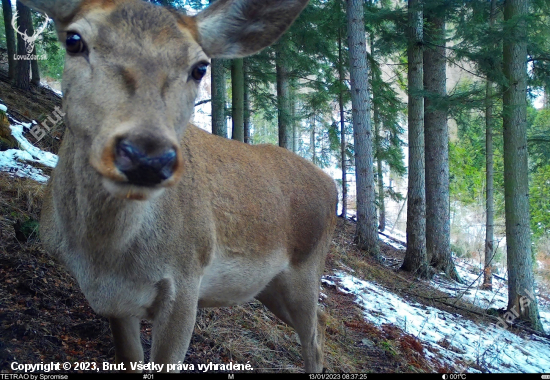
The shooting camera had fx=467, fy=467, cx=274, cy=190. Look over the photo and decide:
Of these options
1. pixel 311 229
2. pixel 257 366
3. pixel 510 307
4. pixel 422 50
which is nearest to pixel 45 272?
pixel 257 366

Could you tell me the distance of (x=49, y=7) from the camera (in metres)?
Answer: 2.97

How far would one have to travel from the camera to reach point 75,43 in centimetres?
272

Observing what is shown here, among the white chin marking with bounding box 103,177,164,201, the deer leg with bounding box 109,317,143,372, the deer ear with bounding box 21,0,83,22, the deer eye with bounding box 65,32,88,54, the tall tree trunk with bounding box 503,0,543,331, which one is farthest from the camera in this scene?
the tall tree trunk with bounding box 503,0,543,331

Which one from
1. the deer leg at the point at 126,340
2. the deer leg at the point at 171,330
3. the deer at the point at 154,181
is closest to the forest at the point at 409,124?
the deer leg at the point at 126,340

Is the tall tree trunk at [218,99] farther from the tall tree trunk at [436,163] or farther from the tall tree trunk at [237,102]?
the tall tree trunk at [436,163]

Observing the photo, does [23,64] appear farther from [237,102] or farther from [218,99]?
[237,102]

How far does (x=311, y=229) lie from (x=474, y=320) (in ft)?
23.8

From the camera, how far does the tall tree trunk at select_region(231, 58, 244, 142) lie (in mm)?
13586

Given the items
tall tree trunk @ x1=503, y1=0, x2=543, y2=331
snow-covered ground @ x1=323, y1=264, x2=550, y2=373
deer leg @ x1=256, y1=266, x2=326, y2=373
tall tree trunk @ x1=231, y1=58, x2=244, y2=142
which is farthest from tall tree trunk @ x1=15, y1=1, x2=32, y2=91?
tall tree trunk @ x1=503, y1=0, x2=543, y2=331

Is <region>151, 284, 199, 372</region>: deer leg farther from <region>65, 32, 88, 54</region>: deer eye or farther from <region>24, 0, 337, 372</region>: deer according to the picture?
<region>65, 32, 88, 54</region>: deer eye

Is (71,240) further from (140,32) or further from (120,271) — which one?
(140,32)

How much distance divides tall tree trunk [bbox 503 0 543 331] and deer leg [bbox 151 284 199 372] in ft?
32.9

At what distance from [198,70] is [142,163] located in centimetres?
104

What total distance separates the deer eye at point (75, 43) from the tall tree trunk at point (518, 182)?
1052cm
